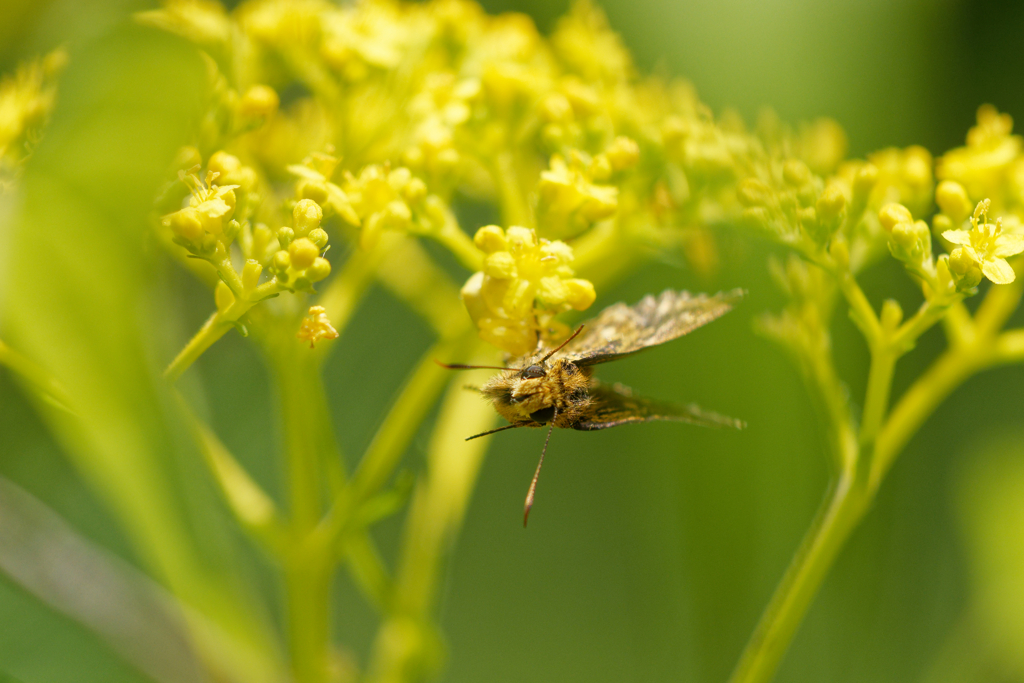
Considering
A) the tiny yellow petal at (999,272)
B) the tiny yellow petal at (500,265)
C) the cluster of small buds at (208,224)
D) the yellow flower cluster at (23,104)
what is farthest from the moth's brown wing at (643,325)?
the yellow flower cluster at (23,104)

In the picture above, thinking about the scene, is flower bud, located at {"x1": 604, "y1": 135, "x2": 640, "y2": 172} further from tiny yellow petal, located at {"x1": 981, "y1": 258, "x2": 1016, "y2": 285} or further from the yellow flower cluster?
the yellow flower cluster

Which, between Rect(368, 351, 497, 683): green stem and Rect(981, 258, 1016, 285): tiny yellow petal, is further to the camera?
Rect(368, 351, 497, 683): green stem

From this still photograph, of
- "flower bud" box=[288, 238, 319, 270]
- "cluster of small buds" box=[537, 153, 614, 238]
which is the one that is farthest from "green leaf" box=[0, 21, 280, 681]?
"cluster of small buds" box=[537, 153, 614, 238]

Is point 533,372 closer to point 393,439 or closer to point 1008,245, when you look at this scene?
point 393,439

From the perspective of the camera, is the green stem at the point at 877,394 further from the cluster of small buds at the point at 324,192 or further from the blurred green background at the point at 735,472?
the cluster of small buds at the point at 324,192

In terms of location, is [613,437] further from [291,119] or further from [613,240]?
[291,119]

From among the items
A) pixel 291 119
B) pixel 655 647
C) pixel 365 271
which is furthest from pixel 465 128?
pixel 655 647

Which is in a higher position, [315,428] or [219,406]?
[315,428]
